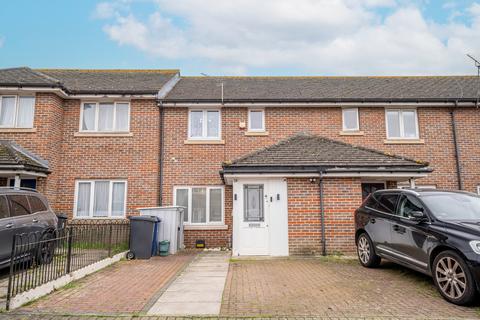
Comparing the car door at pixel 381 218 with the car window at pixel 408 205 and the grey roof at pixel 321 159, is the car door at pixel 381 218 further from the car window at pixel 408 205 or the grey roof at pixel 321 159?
the grey roof at pixel 321 159

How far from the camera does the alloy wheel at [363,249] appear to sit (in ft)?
23.6

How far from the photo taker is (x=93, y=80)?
13.1m

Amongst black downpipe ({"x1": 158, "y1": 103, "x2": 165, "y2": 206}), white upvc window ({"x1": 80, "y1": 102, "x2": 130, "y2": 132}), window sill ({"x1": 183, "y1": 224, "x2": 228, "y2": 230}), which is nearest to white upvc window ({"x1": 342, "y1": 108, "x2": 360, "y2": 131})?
window sill ({"x1": 183, "y1": 224, "x2": 228, "y2": 230})

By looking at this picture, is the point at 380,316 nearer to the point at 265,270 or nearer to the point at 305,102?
the point at 265,270

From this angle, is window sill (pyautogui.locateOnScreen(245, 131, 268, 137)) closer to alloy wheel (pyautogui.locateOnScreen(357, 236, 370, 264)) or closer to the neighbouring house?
the neighbouring house

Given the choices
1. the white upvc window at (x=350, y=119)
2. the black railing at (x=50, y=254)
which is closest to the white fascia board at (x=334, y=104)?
the white upvc window at (x=350, y=119)

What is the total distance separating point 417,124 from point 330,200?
5631mm

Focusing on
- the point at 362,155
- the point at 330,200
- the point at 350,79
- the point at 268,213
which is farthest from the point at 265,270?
the point at 350,79

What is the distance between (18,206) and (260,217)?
590 centimetres

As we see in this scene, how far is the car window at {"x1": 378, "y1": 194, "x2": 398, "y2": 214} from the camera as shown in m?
6.58

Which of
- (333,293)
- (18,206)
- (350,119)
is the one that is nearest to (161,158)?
(18,206)

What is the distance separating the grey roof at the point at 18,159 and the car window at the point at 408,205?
9.97 m

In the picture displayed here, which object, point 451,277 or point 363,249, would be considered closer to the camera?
point 451,277

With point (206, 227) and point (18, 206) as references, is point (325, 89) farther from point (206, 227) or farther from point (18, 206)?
point (18, 206)
